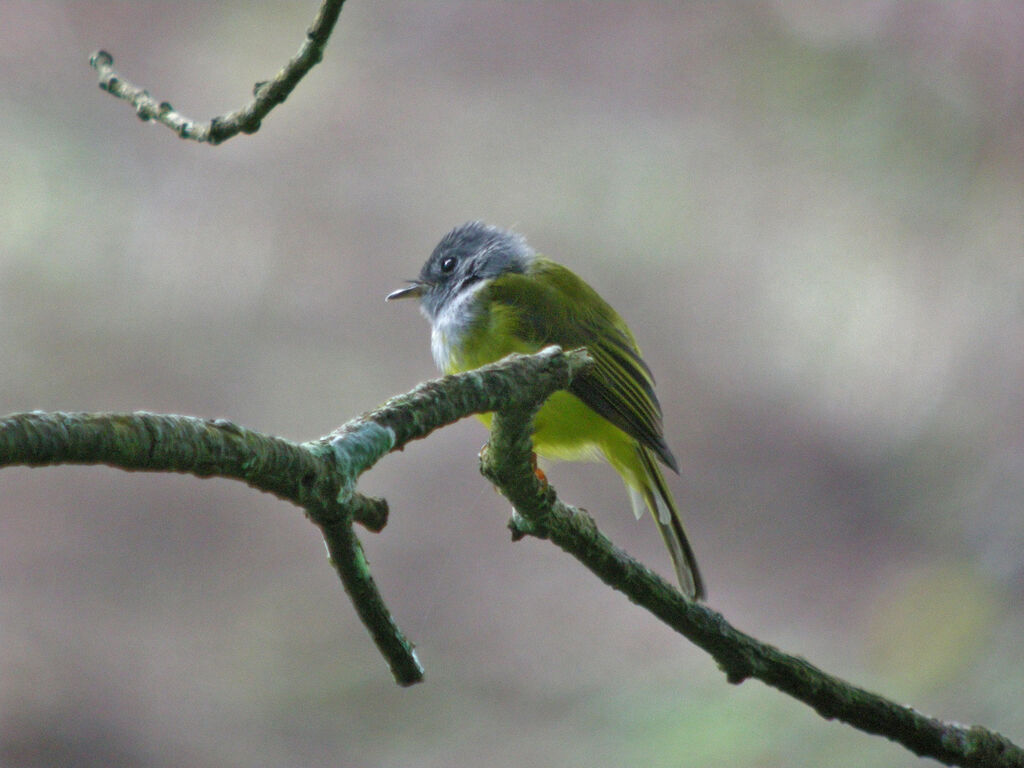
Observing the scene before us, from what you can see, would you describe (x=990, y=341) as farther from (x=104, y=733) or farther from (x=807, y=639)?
(x=104, y=733)

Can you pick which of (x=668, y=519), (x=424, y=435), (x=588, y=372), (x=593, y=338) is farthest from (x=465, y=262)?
(x=424, y=435)

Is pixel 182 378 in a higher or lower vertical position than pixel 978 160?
lower

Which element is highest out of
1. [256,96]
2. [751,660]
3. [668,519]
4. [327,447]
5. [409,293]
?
[409,293]

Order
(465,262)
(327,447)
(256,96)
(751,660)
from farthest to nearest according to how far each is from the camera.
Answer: (465,262), (751,660), (256,96), (327,447)

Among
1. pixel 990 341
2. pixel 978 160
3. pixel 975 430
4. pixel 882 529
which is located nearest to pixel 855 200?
pixel 978 160

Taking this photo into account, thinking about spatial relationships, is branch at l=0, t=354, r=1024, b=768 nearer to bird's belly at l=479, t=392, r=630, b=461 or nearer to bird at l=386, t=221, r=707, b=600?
bird at l=386, t=221, r=707, b=600

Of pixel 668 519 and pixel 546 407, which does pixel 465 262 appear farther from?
pixel 668 519
